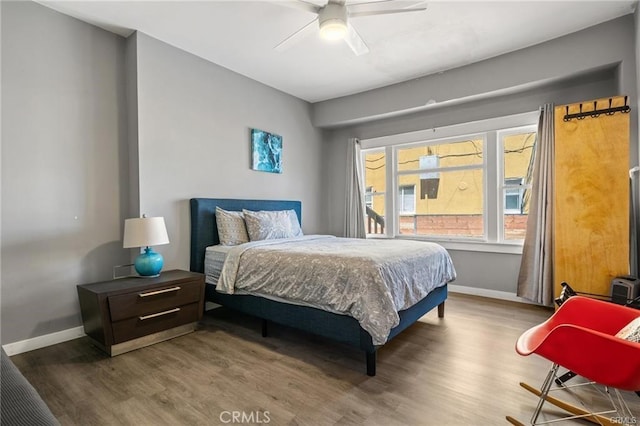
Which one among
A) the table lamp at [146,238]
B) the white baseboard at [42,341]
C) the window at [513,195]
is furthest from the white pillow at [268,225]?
the window at [513,195]

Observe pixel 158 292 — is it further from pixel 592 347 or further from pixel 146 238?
pixel 592 347

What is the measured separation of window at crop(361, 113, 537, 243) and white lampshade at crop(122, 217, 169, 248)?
334cm

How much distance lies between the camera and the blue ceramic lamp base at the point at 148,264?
2.78 m

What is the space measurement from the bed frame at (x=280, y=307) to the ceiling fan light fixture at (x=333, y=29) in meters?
2.12

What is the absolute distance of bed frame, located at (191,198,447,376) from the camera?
219 centimetres

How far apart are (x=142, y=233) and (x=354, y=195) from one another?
126 inches

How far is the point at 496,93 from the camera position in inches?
145

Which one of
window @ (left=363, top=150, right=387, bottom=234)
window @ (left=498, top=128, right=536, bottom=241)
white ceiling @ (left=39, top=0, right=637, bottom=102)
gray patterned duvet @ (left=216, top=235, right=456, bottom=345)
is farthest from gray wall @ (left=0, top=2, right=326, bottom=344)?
window @ (left=498, top=128, right=536, bottom=241)

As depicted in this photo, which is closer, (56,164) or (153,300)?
(153,300)

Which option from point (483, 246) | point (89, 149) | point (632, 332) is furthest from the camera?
point (483, 246)

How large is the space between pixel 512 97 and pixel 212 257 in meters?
3.94

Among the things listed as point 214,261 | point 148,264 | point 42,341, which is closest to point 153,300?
point 148,264

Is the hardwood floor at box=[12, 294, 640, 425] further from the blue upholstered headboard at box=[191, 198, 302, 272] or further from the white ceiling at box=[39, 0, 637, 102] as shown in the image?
the white ceiling at box=[39, 0, 637, 102]

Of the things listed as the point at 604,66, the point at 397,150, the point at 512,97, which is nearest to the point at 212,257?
the point at 397,150
